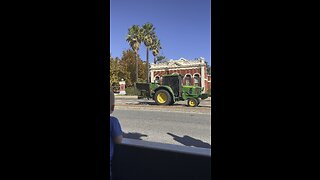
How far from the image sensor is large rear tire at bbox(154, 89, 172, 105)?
12.8 meters

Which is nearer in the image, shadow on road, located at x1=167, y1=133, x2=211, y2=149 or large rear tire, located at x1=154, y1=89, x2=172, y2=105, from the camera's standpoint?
shadow on road, located at x1=167, y1=133, x2=211, y2=149

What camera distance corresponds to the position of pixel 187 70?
31.1m

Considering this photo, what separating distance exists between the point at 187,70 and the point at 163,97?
1852 cm

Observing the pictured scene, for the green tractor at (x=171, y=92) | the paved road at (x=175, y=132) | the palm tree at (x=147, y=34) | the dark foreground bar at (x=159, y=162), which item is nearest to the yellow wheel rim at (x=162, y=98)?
the green tractor at (x=171, y=92)

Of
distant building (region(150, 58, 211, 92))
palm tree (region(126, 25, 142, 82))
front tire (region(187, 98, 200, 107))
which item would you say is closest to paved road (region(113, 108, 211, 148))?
front tire (region(187, 98, 200, 107))

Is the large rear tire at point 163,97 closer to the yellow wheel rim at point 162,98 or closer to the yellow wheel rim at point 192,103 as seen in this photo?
the yellow wheel rim at point 162,98

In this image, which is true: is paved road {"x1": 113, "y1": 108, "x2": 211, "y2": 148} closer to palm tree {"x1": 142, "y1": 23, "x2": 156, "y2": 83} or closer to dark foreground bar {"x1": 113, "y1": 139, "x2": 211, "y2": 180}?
dark foreground bar {"x1": 113, "y1": 139, "x2": 211, "y2": 180}

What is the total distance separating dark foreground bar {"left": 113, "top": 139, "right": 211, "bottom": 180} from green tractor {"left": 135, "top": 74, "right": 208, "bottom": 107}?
10040 mm

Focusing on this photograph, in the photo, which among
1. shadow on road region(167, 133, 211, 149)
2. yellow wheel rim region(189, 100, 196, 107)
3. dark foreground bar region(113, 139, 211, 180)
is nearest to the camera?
dark foreground bar region(113, 139, 211, 180)

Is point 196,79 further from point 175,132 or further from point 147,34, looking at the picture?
point 175,132

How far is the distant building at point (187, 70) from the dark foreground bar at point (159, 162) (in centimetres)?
2698
